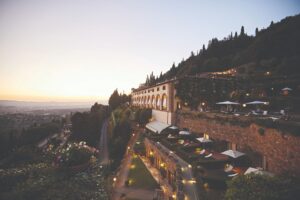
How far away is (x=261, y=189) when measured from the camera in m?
7.30

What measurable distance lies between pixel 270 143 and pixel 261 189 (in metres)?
5.75

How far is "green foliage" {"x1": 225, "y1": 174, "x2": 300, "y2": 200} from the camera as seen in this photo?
692 cm

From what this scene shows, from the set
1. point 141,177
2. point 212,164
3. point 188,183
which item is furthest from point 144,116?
point 188,183

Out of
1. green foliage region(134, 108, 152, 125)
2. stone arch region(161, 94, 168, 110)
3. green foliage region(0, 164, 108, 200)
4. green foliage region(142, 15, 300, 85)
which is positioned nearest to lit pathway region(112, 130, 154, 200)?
green foliage region(0, 164, 108, 200)

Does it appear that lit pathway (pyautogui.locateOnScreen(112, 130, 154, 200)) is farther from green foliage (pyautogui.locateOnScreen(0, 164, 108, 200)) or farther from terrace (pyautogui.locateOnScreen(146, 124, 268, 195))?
green foliage (pyautogui.locateOnScreen(0, 164, 108, 200))

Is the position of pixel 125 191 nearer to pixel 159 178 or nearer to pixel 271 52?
pixel 159 178

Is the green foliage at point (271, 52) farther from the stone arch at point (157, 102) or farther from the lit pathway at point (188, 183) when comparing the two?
the lit pathway at point (188, 183)

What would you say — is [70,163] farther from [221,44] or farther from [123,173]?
[221,44]

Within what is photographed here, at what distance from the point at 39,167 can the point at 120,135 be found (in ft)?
83.8

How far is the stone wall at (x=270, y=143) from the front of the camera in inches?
402

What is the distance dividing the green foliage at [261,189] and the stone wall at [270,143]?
347 cm

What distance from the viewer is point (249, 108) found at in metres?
26.1

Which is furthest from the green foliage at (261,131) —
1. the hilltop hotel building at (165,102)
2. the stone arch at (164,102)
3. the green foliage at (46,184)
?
the stone arch at (164,102)

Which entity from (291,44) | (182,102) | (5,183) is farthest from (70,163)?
(291,44)
